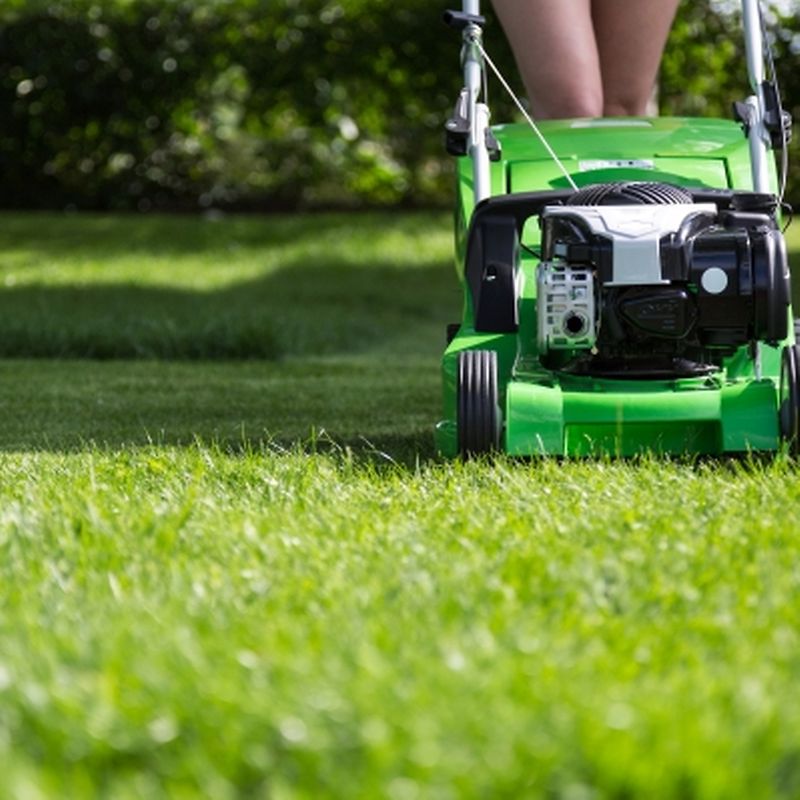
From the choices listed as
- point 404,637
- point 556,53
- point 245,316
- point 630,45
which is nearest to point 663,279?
point 556,53

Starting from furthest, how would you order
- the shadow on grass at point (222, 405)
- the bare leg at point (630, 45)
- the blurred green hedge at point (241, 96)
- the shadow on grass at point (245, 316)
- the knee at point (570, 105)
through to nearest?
the blurred green hedge at point (241, 96), the shadow on grass at point (245, 316), the bare leg at point (630, 45), the knee at point (570, 105), the shadow on grass at point (222, 405)

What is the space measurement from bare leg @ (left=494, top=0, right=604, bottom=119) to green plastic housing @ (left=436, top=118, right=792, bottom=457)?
16cm

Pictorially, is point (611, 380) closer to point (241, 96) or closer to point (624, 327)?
point (624, 327)

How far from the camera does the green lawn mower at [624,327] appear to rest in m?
2.85

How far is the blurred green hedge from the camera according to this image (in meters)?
9.41

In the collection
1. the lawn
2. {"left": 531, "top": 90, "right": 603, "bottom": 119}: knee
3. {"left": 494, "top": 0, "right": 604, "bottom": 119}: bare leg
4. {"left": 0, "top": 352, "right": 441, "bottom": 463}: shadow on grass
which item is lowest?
{"left": 0, "top": 352, "right": 441, "bottom": 463}: shadow on grass

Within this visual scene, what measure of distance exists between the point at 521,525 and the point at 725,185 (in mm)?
1345

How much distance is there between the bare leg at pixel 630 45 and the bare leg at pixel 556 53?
0.11 metres

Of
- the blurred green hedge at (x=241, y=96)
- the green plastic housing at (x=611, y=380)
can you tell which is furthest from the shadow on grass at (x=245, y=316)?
the green plastic housing at (x=611, y=380)

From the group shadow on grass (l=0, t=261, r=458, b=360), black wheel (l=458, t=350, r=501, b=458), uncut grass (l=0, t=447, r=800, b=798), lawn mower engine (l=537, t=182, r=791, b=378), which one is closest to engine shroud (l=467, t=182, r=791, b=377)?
lawn mower engine (l=537, t=182, r=791, b=378)

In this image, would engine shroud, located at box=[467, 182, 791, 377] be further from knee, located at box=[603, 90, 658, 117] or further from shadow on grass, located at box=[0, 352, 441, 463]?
knee, located at box=[603, 90, 658, 117]

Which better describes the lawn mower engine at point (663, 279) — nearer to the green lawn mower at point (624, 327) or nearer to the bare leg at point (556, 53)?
the green lawn mower at point (624, 327)

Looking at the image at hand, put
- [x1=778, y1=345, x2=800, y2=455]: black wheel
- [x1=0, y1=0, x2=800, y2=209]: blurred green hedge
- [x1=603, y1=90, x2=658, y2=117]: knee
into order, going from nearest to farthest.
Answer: [x1=778, y1=345, x2=800, y2=455]: black wheel → [x1=603, y1=90, x2=658, y2=117]: knee → [x1=0, y1=0, x2=800, y2=209]: blurred green hedge

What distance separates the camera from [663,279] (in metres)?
2.86
